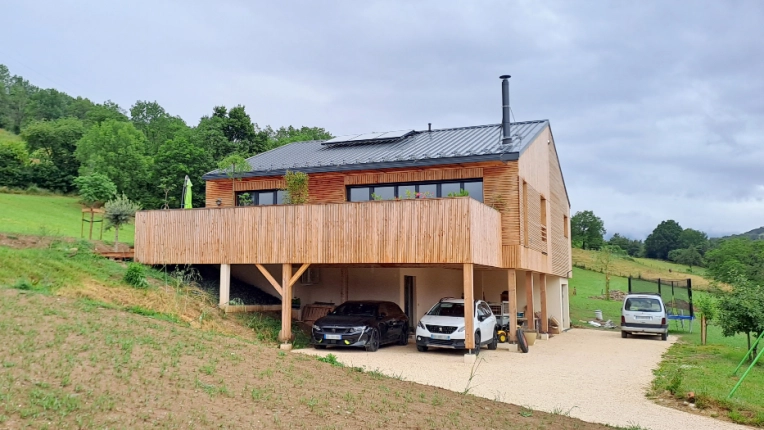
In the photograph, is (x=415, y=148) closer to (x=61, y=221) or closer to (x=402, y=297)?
(x=402, y=297)

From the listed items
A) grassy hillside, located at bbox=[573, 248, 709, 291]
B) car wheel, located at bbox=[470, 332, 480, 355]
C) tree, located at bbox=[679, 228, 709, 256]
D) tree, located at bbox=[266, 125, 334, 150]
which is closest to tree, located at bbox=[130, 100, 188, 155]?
tree, located at bbox=[266, 125, 334, 150]

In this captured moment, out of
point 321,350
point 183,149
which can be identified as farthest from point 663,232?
point 321,350

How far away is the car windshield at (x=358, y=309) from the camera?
17594 millimetres

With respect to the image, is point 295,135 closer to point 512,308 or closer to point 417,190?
point 417,190

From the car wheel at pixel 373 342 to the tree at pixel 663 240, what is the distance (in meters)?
92.0

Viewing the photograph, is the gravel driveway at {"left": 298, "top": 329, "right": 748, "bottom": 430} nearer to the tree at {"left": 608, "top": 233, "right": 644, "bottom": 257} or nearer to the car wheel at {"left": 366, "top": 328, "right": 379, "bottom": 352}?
the car wheel at {"left": 366, "top": 328, "right": 379, "bottom": 352}

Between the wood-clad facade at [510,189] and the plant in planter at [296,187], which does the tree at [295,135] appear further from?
the plant in planter at [296,187]

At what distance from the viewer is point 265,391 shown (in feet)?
26.8

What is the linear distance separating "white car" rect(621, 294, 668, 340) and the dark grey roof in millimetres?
7532

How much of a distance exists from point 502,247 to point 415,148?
4.96 metres

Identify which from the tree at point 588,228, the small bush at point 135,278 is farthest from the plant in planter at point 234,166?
the tree at point 588,228

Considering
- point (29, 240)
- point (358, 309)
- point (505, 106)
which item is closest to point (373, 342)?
point (358, 309)

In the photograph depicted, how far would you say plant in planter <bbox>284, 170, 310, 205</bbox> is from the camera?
64.9 feet

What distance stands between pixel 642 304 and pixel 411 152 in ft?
35.5
